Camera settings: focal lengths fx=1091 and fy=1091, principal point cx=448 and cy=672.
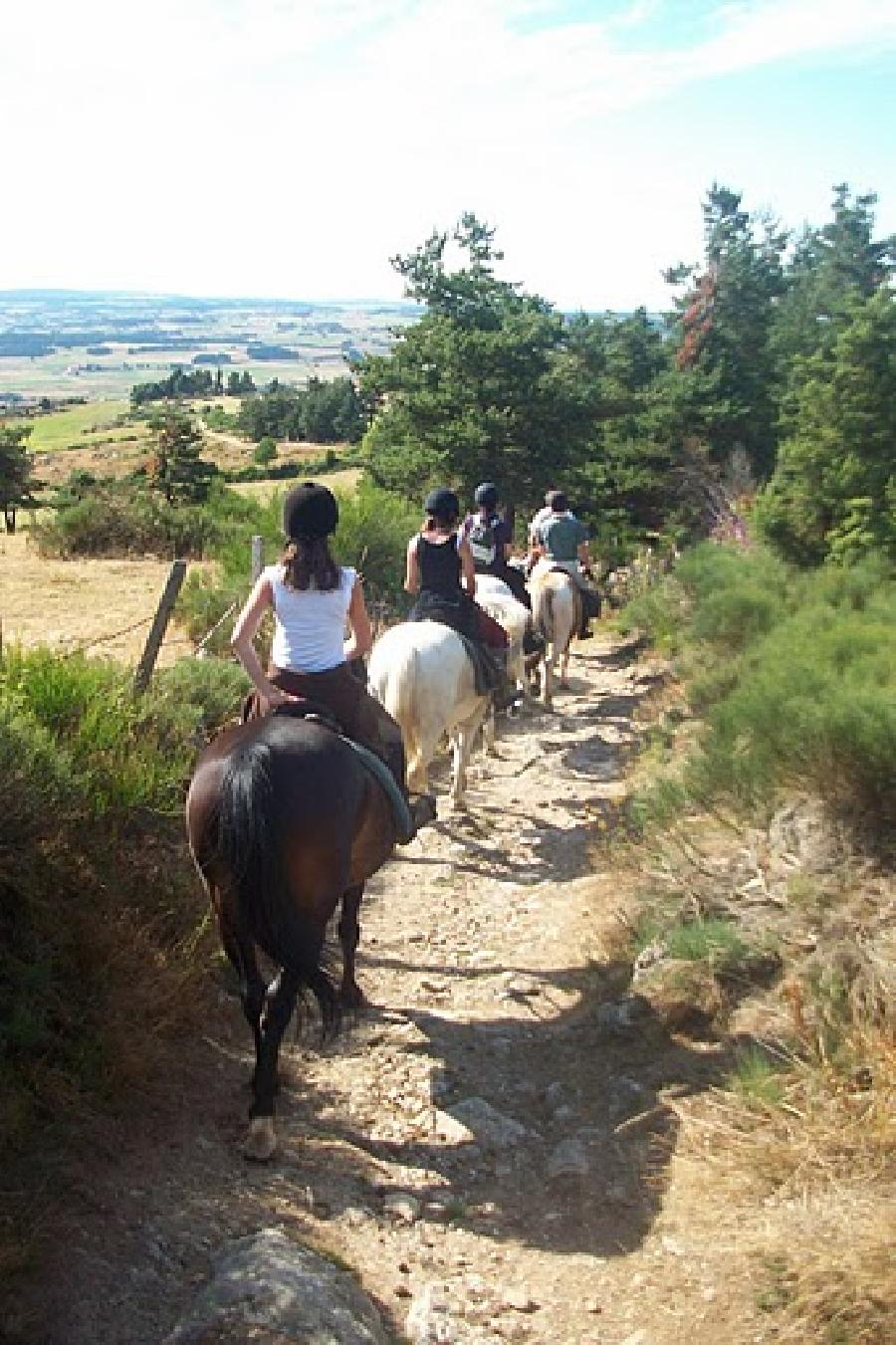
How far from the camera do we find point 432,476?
67.7ft

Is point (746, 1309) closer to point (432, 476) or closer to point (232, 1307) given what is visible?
point (232, 1307)

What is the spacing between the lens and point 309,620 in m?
5.11

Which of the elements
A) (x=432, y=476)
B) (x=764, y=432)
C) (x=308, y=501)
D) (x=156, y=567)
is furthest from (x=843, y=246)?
(x=308, y=501)

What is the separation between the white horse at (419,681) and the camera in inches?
297

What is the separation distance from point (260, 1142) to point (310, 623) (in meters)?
2.24

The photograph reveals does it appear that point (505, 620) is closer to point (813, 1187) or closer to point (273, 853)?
point (273, 853)

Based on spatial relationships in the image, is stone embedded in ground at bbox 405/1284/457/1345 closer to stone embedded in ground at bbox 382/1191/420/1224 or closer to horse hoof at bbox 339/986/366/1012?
stone embedded in ground at bbox 382/1191/420/1224

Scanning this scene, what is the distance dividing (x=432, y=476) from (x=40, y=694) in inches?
627

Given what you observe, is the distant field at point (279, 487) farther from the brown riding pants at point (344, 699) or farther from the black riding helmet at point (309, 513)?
the black riding helmet at point (309, 513)

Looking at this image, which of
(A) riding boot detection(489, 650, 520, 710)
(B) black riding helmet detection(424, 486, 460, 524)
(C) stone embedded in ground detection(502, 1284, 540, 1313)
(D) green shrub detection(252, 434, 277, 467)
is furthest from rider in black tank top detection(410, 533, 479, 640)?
(D) green shrub detection(252, 434, 277, 467)

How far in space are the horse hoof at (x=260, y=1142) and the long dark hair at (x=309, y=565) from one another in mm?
2276

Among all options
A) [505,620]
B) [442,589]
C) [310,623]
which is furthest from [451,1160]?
[505,620]

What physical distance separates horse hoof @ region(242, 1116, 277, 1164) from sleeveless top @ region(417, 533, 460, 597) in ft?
15.7

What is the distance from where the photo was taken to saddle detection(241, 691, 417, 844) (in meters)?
5.02
